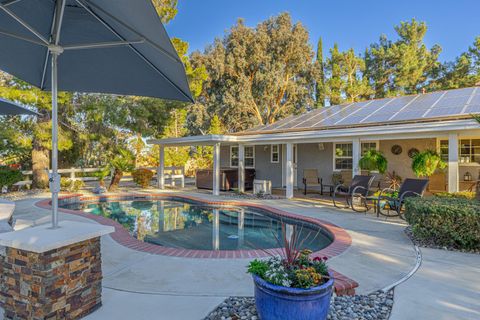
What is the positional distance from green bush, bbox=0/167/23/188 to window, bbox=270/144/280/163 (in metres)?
11.2

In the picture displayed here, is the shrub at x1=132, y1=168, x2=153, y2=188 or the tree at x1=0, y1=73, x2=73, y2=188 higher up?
the tree at x1=0, y1=73, x2=73, y2=188

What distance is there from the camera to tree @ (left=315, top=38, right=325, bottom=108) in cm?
2772

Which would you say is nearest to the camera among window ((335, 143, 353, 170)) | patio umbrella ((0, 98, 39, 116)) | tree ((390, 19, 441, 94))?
patio umbrella ((0, 98, 39, 116))

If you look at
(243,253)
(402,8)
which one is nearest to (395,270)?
(243,253)

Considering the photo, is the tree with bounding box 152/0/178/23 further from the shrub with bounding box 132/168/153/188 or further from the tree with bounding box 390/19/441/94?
the tree with bounding box 390/19/441/94

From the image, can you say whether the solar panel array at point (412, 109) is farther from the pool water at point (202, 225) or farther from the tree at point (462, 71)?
the tree at point (462, 71)

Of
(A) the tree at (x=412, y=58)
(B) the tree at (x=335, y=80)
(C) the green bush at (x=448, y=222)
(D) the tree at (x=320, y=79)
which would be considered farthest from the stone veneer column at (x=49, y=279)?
(A) the tree at (x=412, y=58)

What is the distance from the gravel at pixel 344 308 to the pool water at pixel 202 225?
1.70 metres

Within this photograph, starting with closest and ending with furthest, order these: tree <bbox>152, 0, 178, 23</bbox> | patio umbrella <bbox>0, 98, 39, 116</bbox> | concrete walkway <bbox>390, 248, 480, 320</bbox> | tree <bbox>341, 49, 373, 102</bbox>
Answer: concrete walkway <bbox>390, 248, 480, 320</bbox> < patio umbrella <bbox>0, 98, 39, 116</bbox> < tree <bbox>152, 0, 178, 23</bbox> < tree <bbox>341, 49, 373, 102</bbox>

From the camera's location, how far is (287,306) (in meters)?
2.61

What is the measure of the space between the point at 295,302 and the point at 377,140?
37.8 feet

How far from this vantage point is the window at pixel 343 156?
13625mm

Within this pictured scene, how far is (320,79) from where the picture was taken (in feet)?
91.6

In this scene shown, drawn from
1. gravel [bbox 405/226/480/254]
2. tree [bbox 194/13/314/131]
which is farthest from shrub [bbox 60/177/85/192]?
tree [bbox 194/13/314/131]
